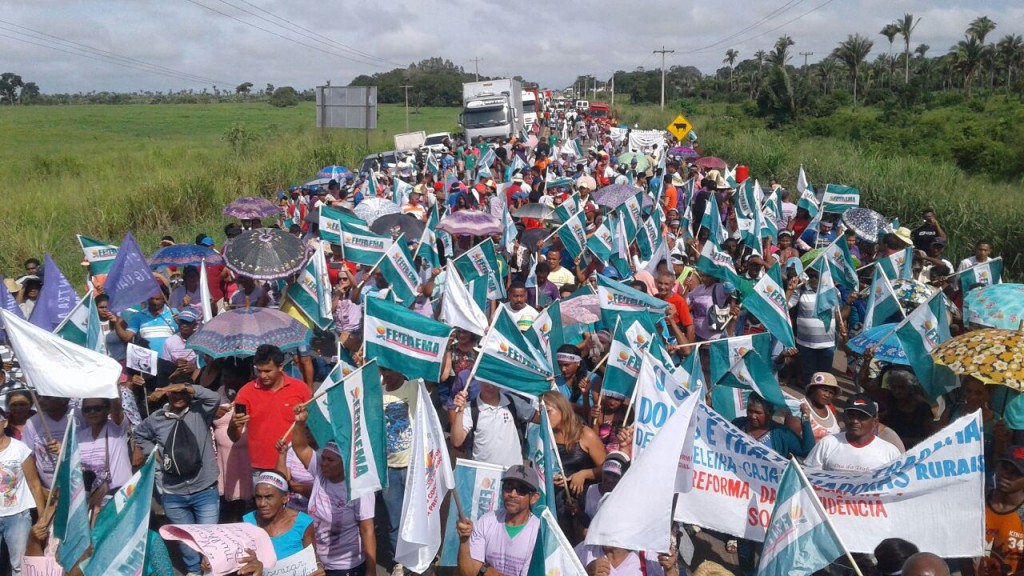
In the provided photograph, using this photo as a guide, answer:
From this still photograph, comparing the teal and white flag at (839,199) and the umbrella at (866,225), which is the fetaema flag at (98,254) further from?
the teal and white flag at (839,199)

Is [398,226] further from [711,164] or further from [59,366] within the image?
[711,164]

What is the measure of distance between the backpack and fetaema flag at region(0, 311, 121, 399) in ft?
1.52

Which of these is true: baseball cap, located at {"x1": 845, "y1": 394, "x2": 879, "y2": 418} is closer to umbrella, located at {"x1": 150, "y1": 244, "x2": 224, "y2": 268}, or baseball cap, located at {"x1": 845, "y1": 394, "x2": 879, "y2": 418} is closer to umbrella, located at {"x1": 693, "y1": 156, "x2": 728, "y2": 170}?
umbrella, located at {"x1": 150, "y1": 244, "x2": 224, "y2": 268}

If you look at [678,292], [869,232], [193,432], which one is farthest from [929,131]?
[193,432]

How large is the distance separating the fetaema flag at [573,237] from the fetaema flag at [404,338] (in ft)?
16.7

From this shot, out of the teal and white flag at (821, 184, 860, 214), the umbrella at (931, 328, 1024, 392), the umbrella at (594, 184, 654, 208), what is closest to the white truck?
the teal and white flag at (821, 184, 860, 214)

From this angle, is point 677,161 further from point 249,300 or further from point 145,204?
point 249,300

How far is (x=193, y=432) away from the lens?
536 cm

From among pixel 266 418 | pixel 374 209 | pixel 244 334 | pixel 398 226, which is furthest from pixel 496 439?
pixel 374 209

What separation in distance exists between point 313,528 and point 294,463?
792mm

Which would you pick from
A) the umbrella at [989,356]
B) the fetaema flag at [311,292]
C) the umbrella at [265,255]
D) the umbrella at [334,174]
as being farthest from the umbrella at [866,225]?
the umbrella at [334,174]

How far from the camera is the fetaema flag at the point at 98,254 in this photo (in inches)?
377

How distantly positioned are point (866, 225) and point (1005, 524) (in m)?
7.70

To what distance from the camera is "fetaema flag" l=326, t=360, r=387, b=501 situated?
5.02 metres
